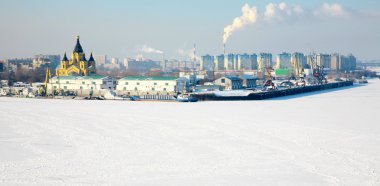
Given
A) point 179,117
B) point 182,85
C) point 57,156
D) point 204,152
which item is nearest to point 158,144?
point 204,152

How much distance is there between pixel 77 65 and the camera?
3828 centimetres

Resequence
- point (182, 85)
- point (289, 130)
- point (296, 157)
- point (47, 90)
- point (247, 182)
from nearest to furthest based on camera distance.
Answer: point (247, 182)
point (296, 157)
point (289, 130)
point (182, 85)
point (47, 90)

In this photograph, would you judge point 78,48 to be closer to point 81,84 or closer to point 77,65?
point 77,65

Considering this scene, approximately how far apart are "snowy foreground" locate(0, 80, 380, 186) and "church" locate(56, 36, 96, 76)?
21.0m

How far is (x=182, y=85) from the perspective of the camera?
1316 inches

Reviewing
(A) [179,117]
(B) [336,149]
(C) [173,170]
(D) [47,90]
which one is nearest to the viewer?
(C) [173,170]

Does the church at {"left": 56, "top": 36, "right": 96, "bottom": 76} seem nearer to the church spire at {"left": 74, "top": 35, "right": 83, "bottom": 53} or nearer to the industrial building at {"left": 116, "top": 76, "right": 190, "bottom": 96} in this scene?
the church spire at {"left": 74, "top": 35, "right": 83, "bottom": 53}

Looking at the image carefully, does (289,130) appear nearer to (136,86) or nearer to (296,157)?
(296,157)

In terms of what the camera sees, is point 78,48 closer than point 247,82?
Yes

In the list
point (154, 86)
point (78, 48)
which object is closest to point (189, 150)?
point (154, 86)

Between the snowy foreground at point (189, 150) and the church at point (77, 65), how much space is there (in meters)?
21.0

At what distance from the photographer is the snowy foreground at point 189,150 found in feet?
27.7

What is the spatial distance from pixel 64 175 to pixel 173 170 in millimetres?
2046

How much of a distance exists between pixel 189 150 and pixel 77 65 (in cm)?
2917
